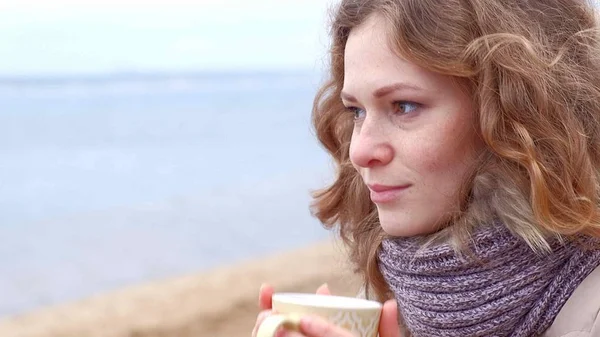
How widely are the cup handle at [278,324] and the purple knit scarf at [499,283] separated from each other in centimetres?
41

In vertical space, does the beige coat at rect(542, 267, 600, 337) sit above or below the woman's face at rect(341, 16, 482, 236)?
below

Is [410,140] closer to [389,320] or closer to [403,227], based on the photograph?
[403,227]

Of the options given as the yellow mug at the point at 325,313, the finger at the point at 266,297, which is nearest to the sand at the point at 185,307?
the finger at the point at 266,297

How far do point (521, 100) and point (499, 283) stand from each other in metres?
0.36

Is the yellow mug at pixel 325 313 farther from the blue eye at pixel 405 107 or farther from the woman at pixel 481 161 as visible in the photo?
the blue eye at pixel 405 107

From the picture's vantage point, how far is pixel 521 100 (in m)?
2.00

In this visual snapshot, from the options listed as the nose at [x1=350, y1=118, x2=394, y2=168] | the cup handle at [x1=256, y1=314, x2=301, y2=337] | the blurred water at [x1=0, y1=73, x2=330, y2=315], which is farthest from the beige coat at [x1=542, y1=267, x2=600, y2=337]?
the blurred water at [x1=0, y1=73, x2=330, y2=315]

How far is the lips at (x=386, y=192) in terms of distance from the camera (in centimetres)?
201

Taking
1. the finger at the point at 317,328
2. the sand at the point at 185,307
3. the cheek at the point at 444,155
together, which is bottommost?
the sand at the point at 185,307

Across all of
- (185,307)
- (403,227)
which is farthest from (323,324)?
(185,307)

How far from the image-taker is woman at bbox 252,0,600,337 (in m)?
1.95

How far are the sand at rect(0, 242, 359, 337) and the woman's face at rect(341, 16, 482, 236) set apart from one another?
430 cm

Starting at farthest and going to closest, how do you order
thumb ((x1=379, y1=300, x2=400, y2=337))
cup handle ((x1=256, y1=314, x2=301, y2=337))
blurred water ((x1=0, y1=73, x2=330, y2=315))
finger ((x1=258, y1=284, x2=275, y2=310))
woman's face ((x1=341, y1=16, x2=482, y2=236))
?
blurred water ((x1=0, y1=73, x2=330, y2=315))
woman's face ((x1=341, y1=16, x2=482, y2=236))
finger ((x1=258, y1=284, x2=275, y2=310))
thumb ((x1=379, y1=300, x2=400, y2=337))
cup handle ((x1=256, y1=314, x2=301, y2=337))

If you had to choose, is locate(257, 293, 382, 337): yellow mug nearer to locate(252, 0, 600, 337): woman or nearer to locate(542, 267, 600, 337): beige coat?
locate(252, 0, 600, 337): woman
